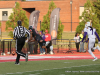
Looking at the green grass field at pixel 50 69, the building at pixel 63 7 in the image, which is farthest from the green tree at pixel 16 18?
the building at pixel 63 7

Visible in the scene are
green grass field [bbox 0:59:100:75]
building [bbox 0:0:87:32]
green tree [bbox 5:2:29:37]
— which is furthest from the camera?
building [bbox 0:0:87:32]

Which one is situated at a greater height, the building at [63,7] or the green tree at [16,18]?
the building at [63,7]

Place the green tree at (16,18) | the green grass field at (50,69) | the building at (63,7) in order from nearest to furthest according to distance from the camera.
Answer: the green grass field at (50,69) < the green tree at (16,18) < the building at (63,7)

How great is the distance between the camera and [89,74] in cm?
855

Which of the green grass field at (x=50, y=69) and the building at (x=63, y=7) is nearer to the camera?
the green grass field at (x=50, y=69)

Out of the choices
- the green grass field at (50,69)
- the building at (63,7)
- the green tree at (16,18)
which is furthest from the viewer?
the building at (63,7)

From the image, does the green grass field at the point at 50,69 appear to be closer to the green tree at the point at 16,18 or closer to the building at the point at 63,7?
the green tree at the point at 16,18

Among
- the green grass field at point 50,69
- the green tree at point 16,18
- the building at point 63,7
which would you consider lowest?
the green grass field at point 50,69

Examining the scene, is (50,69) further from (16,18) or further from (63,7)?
(63,7)

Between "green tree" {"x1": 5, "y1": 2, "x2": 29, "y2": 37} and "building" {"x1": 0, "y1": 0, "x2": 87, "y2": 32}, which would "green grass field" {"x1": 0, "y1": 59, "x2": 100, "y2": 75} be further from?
"building" {"x1": 0, "y1": 0, "x2": 87, "y2": 32}

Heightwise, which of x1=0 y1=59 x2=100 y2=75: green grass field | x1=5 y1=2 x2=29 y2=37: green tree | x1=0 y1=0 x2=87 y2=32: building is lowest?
x1=0 y1=59 x2=100 y2=75: green grass field

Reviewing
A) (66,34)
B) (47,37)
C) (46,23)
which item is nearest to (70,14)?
(66,34)

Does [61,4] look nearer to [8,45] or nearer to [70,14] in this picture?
[70,14]

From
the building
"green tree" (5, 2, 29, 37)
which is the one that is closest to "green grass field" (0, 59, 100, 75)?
"green tree" (5, 2, 29, 37)
